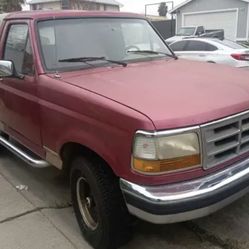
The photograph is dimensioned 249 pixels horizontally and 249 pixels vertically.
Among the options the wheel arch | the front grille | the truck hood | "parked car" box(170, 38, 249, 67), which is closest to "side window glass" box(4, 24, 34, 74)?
the truck hood

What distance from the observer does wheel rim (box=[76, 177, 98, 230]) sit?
3572 millimetres

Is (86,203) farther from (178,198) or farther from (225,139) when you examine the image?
(225,139)

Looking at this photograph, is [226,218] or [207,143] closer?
[207,143]

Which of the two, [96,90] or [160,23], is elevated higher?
[96,90]

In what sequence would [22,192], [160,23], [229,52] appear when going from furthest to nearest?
[160,23]
[229,52]
[22,192]

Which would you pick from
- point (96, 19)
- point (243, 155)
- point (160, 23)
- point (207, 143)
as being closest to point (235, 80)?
point (243, 155)

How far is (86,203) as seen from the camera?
3.68 metres

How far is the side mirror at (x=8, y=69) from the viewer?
4.15m

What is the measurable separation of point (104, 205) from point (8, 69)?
5.87 ft

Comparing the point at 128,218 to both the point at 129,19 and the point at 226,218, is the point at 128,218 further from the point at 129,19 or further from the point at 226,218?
the point at 129,19

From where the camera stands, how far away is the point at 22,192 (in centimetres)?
466

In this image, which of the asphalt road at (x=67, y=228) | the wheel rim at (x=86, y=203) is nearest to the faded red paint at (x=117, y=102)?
the wheel rim at (x=86, y=203)

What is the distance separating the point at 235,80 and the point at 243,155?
2.59 feet

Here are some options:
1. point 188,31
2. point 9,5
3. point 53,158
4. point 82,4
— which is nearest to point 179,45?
point 188,31
